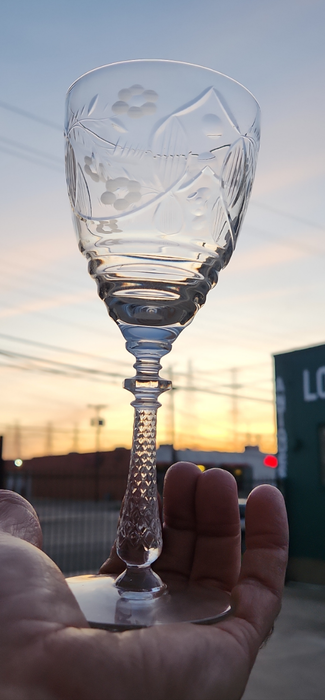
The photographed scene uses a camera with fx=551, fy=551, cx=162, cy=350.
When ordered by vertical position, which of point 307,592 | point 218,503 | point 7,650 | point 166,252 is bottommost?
point 307,592

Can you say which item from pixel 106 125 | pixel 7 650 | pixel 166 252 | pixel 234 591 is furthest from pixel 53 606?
pixel 106 125

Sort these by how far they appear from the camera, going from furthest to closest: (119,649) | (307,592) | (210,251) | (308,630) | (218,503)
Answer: (307,592)
(308,630)
(218,503)
(210,251)
(119,649)

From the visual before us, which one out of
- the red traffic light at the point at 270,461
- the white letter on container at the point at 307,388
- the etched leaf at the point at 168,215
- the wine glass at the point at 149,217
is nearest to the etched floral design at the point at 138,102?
the wine glass at the point at 149,217

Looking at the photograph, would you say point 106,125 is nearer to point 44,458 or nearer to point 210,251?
point 210,251

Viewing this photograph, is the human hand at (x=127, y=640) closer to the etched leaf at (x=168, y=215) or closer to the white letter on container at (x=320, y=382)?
the etched leaf at (x=168, y=215)

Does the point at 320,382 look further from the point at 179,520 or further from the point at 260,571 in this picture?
the point at 260,571

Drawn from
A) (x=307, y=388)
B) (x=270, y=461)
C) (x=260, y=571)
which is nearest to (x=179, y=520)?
(x=260, y=571)
